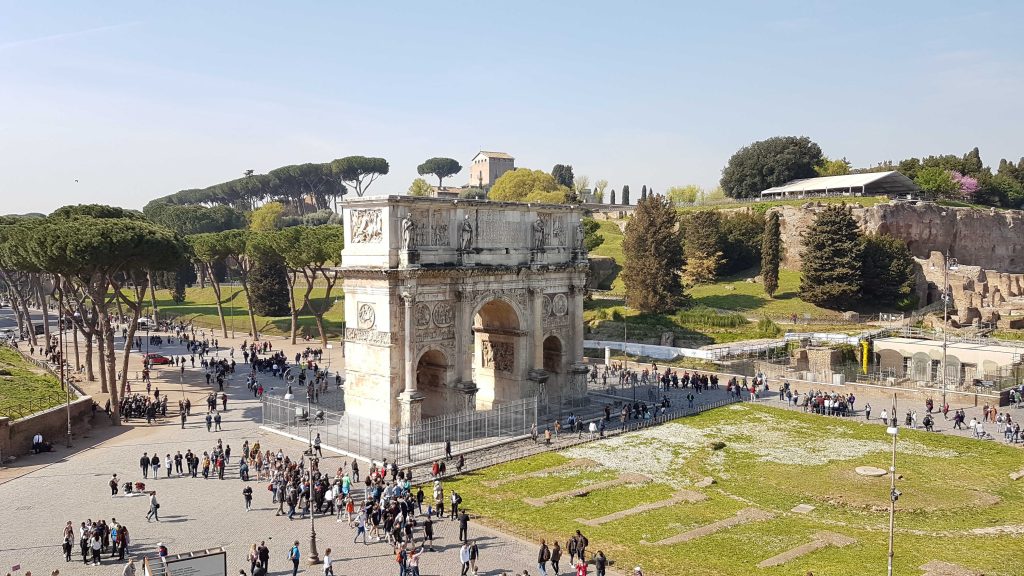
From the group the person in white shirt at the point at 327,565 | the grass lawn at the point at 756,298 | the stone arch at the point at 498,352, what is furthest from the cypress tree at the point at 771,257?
the person in white shirt at the point at 327,565

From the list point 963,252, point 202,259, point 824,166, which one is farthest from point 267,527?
point 824,166

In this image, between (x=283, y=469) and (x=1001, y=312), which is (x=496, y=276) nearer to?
(x=283, y=469)

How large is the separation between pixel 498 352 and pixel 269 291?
153 feet

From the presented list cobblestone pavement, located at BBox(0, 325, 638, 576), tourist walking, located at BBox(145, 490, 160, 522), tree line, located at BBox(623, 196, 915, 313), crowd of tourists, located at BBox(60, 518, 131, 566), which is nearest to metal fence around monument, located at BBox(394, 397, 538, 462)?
cobblestone pavement, located at BBox(0, 325, 638, 576)

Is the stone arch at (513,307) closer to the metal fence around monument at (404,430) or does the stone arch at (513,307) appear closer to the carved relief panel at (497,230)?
the carved relief panel at (497,230)

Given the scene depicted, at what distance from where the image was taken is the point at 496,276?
38031 mm

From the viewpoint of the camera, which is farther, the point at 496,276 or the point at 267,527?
the point at 496,276

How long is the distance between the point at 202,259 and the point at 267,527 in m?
53.2

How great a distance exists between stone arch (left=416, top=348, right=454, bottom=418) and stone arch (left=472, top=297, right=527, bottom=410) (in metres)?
3.10

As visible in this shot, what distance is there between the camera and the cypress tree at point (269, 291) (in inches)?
3140

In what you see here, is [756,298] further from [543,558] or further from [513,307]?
[543,558]

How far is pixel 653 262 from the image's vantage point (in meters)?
64.1

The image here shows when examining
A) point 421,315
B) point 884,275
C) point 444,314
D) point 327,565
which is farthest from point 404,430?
point 884,275

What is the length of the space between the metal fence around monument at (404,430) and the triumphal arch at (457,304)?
2.23ft
